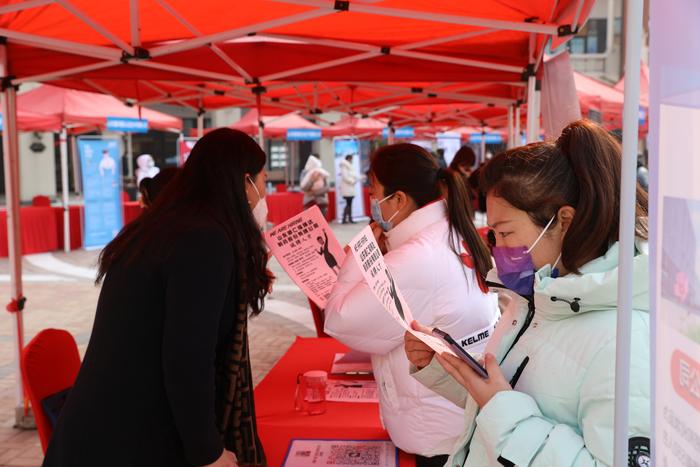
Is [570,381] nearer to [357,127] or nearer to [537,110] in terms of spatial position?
[537,110]

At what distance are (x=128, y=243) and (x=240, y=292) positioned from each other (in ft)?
1.00

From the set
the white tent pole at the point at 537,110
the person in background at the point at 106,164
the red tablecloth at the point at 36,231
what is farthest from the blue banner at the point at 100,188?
the white tent pole at the point at 537,110

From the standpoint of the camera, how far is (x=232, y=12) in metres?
3.88

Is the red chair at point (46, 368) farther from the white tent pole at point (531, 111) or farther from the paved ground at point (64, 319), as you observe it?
the white tent pole at point (531, 111)

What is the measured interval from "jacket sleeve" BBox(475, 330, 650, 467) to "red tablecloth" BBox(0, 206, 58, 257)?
38.5 feet

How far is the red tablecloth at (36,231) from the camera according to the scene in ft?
37.9

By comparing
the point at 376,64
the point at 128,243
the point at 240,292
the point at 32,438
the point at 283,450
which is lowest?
the point at 32,438

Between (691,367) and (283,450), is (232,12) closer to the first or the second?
(283,450)

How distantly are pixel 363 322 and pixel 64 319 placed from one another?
20.1ft

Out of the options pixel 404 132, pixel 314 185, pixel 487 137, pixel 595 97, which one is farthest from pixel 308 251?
pixel 487 137

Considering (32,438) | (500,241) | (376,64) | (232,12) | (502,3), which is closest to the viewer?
(500,241)

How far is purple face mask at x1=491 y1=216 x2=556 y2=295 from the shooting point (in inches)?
53.1

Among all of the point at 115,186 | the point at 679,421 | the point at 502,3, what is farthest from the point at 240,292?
the point at 115,186

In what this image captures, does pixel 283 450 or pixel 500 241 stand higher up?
pixel 500 241
